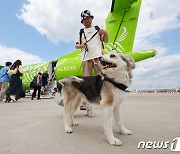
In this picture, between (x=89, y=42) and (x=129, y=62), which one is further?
(x=89, y=42)

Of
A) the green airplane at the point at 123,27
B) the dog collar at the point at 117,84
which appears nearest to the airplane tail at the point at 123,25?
the green airplane at the point at 123,27

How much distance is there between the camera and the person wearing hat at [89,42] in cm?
411

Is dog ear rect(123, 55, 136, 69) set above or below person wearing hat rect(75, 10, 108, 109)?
below

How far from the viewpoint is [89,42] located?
164 inches

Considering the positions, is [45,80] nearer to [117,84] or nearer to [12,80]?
[12,80]

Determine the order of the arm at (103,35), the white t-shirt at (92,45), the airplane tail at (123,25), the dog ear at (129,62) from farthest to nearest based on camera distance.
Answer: the airplane tail at (123,25) → the white t-shirt at (92,45) → the arm at (103,35) → the dog ear at (129,62)

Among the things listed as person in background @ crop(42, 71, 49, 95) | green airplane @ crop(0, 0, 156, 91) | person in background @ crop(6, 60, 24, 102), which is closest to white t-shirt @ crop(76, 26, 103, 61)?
person in background @ crop(6, 60, 24, 102)

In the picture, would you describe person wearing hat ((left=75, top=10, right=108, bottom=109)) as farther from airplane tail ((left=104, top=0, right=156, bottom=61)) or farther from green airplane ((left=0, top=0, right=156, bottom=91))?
airplane tail ((left=104, top=0, right=156, bottom=61))

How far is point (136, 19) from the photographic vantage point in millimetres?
10734

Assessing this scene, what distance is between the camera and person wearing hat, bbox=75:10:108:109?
4113 millimetres

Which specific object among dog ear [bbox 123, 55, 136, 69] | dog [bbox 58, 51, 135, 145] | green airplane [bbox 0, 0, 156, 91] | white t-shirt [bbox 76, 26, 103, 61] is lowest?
dog [bbox 58, 51, 135, 145]

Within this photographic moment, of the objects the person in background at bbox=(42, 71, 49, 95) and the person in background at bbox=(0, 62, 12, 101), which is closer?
the person in background at bbox=(0, 62, 12, 101)

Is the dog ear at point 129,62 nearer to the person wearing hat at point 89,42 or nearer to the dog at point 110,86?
the dog at point 110,86

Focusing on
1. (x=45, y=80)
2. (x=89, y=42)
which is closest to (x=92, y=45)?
(x=89, y=42)
